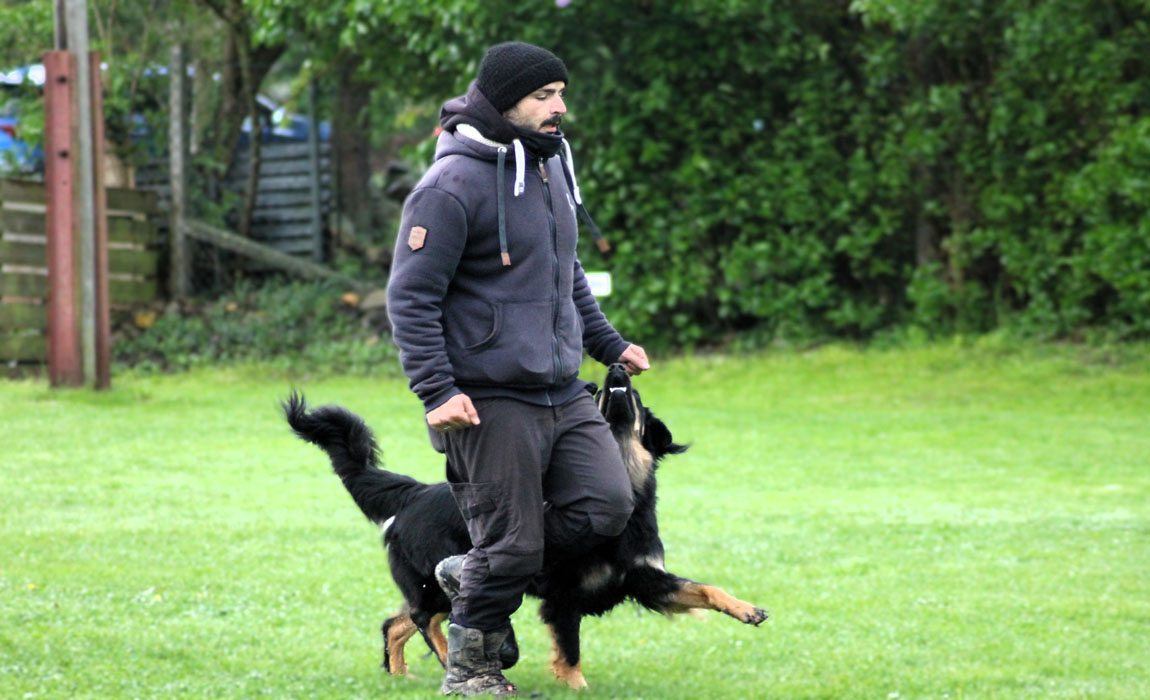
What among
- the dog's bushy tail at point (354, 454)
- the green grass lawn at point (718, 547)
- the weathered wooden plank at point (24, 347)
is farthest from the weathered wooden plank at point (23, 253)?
the dog's bushy tail at point (354, 454)

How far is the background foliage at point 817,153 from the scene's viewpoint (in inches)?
556

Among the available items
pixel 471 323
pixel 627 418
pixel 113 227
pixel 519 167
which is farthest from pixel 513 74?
pixel 113 227

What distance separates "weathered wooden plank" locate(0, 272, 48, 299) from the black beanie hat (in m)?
11.3

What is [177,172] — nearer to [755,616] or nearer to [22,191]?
[22,191]

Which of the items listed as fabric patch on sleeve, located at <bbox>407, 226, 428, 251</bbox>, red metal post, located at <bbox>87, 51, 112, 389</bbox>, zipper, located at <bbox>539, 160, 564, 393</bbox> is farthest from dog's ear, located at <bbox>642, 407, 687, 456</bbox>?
red metal post, located at <bbox>87, 51, 112, 389</bbox>

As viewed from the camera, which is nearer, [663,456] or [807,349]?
[663,456]

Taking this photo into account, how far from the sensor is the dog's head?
4.63 metres

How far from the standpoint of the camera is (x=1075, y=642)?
5.57 metres

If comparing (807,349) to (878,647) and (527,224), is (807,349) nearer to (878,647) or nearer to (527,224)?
(878,647)

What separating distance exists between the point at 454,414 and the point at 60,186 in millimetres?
9000

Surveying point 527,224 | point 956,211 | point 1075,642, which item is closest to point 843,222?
point 956,211

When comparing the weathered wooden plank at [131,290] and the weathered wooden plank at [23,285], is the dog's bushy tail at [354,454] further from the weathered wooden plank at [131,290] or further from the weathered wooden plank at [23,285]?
the weathered wooden plank at [131,290]

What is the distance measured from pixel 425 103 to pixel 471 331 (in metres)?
13.9

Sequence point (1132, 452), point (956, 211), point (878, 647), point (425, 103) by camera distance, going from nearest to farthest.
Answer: point (878, 647) → point (1132, 452) → point (956, 211) → point (425, 103)
